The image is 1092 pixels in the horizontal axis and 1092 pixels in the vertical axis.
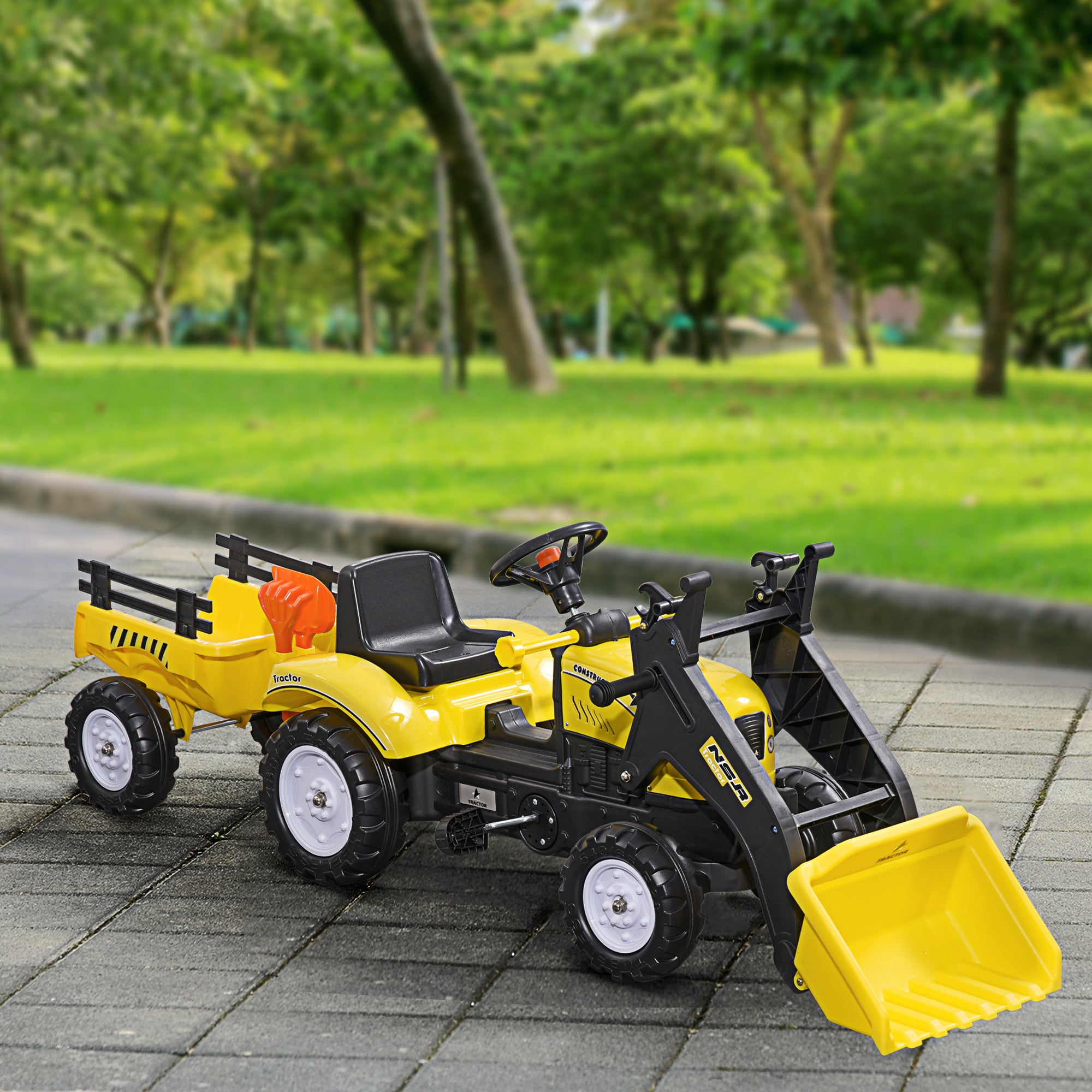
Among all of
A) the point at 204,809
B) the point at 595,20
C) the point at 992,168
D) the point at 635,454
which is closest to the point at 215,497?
the point at 635,454

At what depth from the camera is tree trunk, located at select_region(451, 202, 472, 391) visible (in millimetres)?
16266

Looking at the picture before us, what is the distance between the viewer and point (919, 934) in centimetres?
363

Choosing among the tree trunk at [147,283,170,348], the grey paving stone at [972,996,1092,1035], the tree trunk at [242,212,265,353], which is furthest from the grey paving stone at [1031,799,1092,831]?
the tree trunk at [147,283,170,348]

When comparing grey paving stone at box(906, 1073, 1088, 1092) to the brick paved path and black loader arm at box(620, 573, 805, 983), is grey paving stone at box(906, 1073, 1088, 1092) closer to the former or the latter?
the brick paved path

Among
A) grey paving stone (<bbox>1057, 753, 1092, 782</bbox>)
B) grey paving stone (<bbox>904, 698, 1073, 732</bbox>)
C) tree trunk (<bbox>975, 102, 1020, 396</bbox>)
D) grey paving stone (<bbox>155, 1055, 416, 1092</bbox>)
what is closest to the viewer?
grey paving stone (<bbox>155, 1055, 416, 1092</bbox>)

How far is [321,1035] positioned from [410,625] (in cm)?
135

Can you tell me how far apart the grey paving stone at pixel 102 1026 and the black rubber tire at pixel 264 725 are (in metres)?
1.20

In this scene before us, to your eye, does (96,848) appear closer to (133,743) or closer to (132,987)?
(133,743)

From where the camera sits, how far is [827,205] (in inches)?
1144

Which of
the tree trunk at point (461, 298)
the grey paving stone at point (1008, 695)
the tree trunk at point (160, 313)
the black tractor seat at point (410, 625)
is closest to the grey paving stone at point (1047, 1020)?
the black tractor seat at point (410, 625)

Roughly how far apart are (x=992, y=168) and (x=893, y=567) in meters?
28.4

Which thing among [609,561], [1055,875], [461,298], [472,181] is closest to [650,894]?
[1055,875]

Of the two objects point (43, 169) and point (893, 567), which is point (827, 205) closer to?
point (43, 169)

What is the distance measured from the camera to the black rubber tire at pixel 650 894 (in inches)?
139
